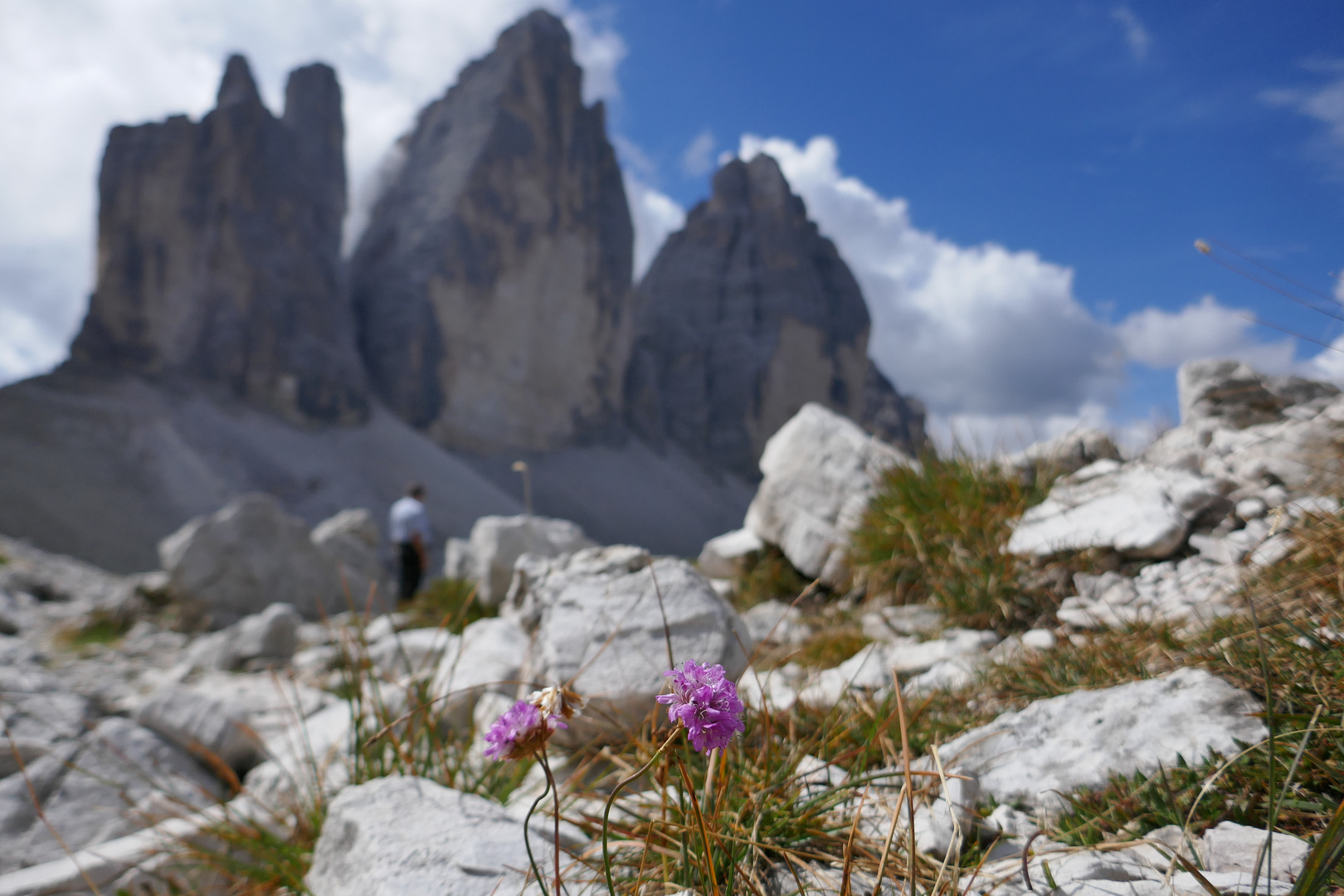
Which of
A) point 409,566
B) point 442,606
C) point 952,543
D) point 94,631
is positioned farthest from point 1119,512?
point 94,631

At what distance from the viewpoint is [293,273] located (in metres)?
36.6

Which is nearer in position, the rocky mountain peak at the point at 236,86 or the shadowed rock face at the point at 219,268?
the shadowed rock face at the point at 219,268

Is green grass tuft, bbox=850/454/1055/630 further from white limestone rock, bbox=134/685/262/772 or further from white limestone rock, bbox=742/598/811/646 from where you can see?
white limestone rock, bbox=134/685/262/772

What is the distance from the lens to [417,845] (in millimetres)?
1697

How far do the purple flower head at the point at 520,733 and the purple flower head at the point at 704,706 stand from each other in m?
0.19

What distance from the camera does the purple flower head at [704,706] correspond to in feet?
3.12

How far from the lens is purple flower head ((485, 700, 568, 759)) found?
1.06 m

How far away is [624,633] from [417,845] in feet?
3.72

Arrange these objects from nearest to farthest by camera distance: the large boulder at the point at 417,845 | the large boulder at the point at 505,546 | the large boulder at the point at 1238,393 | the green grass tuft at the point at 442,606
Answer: the large boulder at the point at 417,845 → the large boulder at the point at 1238,393 → the green grass tuft at the point at 442,606 → the large boulder at the point at 505,546

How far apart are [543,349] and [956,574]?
43690mm

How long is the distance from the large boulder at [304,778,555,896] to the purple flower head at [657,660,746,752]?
2.85 ft

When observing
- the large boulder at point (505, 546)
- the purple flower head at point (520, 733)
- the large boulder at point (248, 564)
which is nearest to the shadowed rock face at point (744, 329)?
the large boulder at point (248, 564)

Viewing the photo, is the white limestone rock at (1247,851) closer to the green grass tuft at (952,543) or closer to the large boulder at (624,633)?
the large boulder at (624,633)

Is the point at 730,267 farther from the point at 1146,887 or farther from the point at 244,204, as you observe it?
the point at 1146,887
